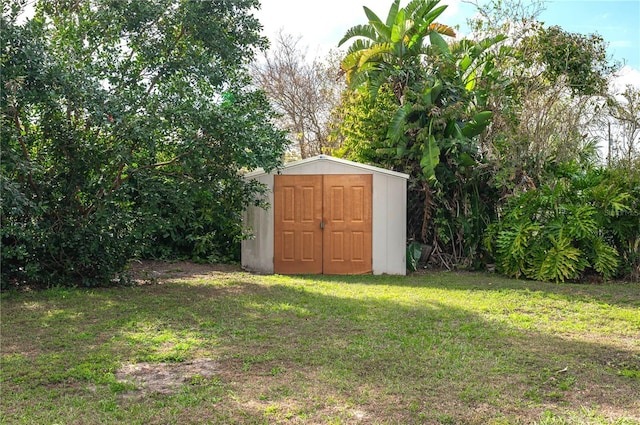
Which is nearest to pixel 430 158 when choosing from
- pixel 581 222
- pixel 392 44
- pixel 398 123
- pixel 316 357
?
pixel 398 123

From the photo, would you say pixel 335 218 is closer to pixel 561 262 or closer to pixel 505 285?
pixel 505 285

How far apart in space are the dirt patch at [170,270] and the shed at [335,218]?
115 cm

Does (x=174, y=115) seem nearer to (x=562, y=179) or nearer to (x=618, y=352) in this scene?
(x=618, y=352)

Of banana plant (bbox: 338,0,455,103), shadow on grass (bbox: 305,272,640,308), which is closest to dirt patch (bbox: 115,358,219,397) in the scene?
shadow on grass (bbox: 305,272,640,308)

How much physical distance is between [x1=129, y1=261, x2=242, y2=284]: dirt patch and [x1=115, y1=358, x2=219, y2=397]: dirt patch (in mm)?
4723

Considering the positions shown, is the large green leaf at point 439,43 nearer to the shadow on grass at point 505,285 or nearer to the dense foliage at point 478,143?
the dense foliage at point 478,143

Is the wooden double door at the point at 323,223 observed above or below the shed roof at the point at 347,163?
below

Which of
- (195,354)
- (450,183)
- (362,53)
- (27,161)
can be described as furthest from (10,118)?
(450,183)

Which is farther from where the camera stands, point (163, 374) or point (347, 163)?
point (347, 163)

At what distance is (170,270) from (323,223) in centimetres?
282

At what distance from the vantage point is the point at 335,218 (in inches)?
440

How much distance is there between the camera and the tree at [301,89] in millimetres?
19750

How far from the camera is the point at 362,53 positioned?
12.3 metres

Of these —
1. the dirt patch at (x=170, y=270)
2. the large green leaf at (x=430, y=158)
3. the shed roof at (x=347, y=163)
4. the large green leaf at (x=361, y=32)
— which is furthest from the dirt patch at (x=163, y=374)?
the large green leaf at (x=361, y=32)
